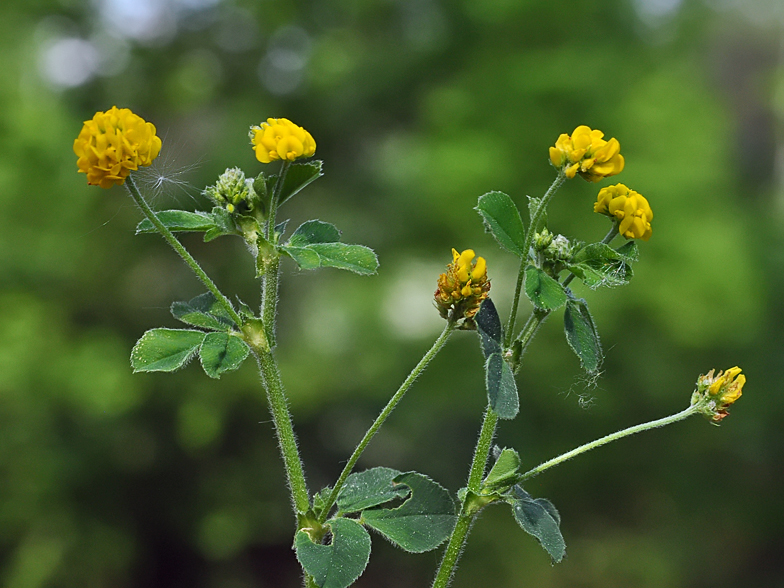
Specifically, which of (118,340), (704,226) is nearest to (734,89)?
(704,226)

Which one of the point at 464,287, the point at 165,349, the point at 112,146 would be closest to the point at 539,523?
the point at 464,287

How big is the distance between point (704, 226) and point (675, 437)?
8.88 ft

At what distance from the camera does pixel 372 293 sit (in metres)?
8.70

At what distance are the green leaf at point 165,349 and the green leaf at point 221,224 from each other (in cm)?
13

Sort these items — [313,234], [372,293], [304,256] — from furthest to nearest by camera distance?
[372,293]
[313,234]
[304,256]

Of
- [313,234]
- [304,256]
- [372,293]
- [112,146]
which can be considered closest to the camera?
[112,146]

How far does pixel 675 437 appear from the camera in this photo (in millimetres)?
9242

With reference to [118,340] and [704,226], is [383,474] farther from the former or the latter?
[704,226]

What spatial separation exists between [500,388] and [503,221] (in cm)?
24

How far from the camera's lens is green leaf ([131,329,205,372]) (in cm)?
93

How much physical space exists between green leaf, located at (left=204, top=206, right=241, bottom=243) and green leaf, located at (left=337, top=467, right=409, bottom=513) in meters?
0.35

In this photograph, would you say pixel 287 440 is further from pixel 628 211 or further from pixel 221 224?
pixel 628 211

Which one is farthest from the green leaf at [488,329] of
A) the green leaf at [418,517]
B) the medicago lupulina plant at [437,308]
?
the green leaf at [418,517]

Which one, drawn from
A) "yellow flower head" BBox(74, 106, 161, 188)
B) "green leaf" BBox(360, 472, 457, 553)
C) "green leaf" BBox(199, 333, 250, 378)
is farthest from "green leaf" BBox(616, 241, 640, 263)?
"yellow flower head" BBox(74, 106, 161, 188)
